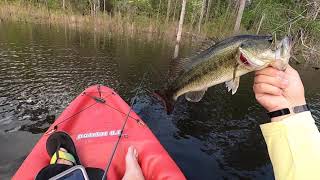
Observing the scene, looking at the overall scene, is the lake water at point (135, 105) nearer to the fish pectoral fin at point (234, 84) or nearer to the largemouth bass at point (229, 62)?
the largemouth bass at point (229, 62)

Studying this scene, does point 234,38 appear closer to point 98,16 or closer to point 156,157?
point 156,157

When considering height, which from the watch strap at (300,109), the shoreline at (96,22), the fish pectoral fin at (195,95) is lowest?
the shoreline at (96,22)

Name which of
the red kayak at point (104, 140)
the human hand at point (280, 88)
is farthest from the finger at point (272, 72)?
the red kayak at point (104, 140)

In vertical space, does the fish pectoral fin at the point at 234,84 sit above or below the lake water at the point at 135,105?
above

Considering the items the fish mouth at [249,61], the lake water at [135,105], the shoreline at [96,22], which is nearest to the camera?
the fish mouth at [249,61]

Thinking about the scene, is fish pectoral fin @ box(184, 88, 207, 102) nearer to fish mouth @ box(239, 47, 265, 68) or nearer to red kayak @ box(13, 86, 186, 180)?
fish mouth @ box(239, 47, 265, 68)

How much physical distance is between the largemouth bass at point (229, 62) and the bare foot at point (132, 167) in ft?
4.05

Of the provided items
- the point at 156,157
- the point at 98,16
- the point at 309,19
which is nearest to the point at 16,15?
the point at 98,16

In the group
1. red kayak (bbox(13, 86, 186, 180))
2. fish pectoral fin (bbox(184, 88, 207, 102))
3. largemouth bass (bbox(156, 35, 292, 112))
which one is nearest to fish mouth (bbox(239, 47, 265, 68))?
largemouth bass (bbox(156, 35, 292, 112))

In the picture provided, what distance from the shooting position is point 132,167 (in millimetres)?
3783

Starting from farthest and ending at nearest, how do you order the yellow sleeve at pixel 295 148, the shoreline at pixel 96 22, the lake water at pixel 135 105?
the shoreline at pixel 96 22
the lake water at pixel 135 105
the yellow sleeve at pixel 295 148

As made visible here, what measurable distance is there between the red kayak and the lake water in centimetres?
168

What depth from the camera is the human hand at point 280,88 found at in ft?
6.08

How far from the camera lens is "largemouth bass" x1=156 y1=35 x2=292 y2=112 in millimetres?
1886
